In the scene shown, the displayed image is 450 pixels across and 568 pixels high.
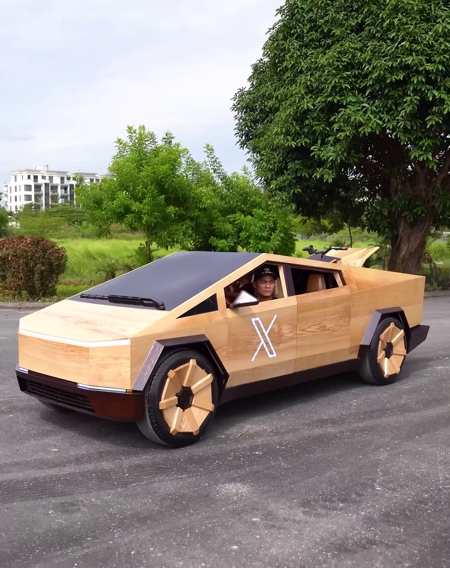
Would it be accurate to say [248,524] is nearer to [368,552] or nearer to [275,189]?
[368,552]

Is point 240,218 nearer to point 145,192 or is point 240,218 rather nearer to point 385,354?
point 145,192

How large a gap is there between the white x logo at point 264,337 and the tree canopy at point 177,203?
11.3 m

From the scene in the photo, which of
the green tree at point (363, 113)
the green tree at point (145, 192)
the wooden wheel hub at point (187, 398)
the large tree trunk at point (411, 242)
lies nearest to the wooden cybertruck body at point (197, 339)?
the wooden wheel hub at point (187, 398)

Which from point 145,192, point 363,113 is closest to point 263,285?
point 363,113

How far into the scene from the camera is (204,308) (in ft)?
17.3

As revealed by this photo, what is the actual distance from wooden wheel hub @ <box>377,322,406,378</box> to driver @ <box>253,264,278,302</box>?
1533 mm

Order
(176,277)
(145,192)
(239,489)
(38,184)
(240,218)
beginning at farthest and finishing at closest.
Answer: (38,184) → (240,218) → (145,192) → (176,277) → (239,489)

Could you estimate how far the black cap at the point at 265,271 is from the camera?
19.5ft

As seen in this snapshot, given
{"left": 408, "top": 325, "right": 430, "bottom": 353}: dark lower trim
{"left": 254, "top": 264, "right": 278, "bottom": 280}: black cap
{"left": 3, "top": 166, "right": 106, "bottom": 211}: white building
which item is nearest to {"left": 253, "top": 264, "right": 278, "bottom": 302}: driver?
{"left": 254, "top": 264, "right": 278, "bottom": 280}: black cap

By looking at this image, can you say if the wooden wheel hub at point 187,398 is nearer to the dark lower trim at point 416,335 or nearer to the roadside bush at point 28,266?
the dark lower trim at point 416,335

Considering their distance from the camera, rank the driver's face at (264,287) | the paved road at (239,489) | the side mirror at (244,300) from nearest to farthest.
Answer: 1. the paved road at (239,489)
2. the side mirror at (244,300)
3. the driver's face at (264,287)

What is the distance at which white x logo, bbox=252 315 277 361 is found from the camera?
5561 millimetres

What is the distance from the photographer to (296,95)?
1588cm

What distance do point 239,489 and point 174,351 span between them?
119cm
